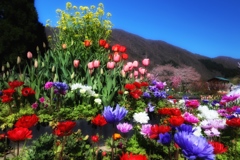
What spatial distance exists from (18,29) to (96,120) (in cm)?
1148

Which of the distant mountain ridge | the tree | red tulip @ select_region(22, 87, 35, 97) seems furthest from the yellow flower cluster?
the distant mountain ridge

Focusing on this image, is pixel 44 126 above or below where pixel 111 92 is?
below

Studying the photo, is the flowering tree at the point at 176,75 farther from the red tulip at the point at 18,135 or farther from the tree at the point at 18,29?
the red tulip at the point at 18,135

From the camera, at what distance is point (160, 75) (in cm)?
2923

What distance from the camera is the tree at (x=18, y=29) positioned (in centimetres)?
1244

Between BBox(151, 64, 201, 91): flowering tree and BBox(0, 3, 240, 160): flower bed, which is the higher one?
BBox(151, 64, 201, 91): flowering tree

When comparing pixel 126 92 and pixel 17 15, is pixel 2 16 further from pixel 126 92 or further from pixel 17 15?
pixel 126 92

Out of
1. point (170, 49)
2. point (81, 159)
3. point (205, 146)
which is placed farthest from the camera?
point (170, 49)

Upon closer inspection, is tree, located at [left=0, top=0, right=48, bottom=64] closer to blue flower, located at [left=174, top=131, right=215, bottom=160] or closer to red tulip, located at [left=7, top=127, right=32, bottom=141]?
red tulip, located at [left=7, top=127, right=32, bottom=141]

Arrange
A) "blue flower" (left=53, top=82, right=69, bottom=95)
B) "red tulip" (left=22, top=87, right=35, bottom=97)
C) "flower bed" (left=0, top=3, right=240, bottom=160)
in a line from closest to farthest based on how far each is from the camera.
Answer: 1. "flower bed" (left=0, top=3, right=240, bottom=160)
2. "blue flower" (left=53, top=82, right=69, bottom=95)
3. "red tulip" (left=22, top=87, right=35, bottom=97)

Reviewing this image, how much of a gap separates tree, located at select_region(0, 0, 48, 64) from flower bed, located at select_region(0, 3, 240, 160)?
7153mm

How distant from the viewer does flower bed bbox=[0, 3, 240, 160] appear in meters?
2.26

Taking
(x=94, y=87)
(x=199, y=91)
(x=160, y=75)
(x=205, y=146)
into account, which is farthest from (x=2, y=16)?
(x=160, y=75)

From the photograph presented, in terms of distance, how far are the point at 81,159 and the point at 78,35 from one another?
9.97m
